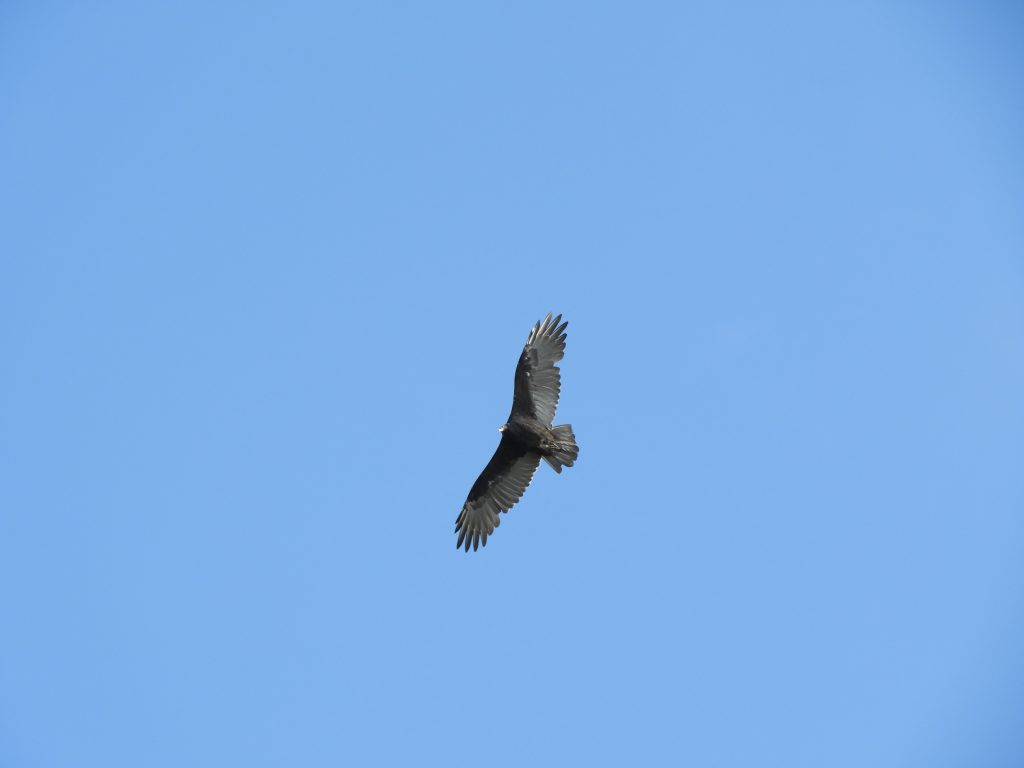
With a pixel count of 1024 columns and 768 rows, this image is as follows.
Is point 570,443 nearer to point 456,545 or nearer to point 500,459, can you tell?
point 500,459

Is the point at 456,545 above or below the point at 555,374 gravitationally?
below

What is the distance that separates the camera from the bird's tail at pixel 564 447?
24.7m

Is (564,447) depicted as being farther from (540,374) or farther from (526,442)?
(540,374)

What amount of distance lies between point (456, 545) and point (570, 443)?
4.08 metres

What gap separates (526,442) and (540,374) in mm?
1598

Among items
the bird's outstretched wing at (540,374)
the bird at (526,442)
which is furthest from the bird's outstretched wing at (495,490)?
the bird's outstretched wing at (540,374)

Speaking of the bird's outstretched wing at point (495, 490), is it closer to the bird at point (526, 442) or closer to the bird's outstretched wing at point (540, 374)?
the bird at point (526, 442)

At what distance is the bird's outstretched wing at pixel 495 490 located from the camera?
25.9 metres

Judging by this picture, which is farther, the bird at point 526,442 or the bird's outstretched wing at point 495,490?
the bird's outstretched wing at point 495,490

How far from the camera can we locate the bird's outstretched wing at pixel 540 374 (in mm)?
25172

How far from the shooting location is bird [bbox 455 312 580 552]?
24.8 metres

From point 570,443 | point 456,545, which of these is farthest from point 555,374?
point 456,545

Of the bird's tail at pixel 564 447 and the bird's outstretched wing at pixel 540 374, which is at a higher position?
the bird's outstretched wing at pixel 540 374

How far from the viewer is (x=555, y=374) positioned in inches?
1003
